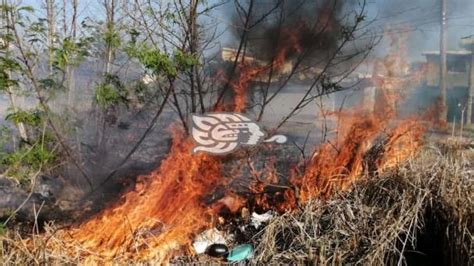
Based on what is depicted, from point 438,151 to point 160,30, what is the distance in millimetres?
3786

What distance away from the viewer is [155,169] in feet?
21.6

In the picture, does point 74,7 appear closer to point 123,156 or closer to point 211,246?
point 123,156

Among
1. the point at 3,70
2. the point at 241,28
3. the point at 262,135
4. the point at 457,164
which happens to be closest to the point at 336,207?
the point at 457,164

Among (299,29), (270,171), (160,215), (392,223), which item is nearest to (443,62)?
(299,29)

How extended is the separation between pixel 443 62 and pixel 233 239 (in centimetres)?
711

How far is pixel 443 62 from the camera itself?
34.4 feet

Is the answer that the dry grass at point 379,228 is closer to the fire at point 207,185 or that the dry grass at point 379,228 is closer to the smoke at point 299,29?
the fire at point 207,185

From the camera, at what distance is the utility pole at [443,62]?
322 inches

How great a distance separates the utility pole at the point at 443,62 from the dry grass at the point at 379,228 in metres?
3.63

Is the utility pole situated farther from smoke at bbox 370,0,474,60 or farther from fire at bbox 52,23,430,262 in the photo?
fire at bbox 52,23,430,262

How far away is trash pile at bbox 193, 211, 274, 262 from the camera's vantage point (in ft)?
17.0

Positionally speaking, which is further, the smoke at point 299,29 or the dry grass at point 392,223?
the smoke at point 299,29

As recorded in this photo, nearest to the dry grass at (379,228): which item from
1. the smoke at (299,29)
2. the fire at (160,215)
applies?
the fire at (160,215)

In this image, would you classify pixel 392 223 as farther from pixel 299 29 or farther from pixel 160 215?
pixel 299 29
